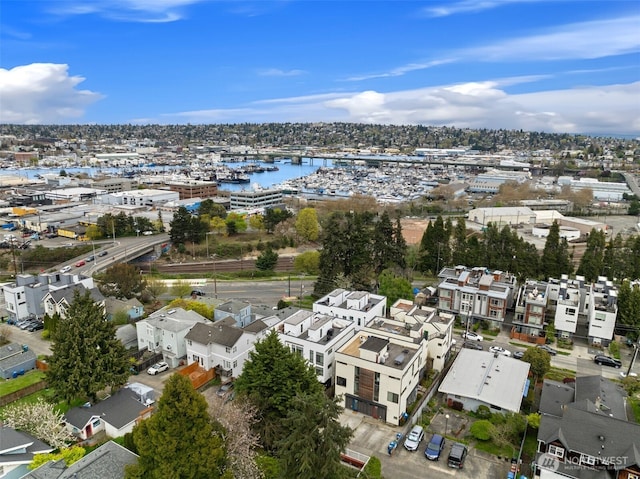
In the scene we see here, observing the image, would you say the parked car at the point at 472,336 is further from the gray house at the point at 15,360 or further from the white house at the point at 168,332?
the gray house at the point at 15,360

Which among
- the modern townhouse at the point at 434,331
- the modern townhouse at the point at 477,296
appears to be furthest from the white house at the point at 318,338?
the modern townhouse at the point at 477,296

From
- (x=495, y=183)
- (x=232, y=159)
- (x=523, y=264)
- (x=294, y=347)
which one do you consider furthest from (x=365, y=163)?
(x=294, y=347)

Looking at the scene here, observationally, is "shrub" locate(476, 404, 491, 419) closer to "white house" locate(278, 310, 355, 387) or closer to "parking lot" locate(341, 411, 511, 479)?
"parking lot" locate(341, 411, 511, 479)

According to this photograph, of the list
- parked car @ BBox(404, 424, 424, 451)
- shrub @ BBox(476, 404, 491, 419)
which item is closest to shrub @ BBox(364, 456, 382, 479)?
parked car @ BBox(404, 424, 424, 451)

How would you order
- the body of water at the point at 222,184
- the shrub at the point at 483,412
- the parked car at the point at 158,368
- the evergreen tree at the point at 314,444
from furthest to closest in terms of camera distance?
the body of water at the point at 222,184 < the parked car at the point at 158,368 < the shrub at the point at 483,412 < the evergreen tree at the point at 314,444

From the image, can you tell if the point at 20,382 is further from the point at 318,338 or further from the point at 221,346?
the point at 318,338

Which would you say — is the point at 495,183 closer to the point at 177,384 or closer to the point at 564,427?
the point at 564,427
